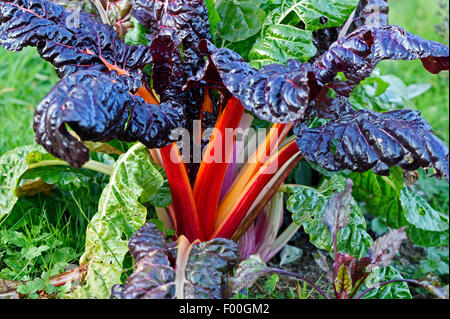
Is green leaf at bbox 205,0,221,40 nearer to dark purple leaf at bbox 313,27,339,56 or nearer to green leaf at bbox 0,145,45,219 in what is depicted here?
dark purple leaf at bbox 313,27,339,56

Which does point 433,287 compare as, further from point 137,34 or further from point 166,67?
point 137,34

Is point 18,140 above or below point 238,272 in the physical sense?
above

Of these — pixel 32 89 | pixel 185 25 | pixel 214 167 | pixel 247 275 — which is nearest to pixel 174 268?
pixel 247 275

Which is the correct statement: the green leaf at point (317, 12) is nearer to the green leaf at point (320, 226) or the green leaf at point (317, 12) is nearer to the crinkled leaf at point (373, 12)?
the crinkled leaf at point (373, 12)

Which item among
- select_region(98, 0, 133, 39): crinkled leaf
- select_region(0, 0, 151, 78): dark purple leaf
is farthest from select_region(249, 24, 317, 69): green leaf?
select_region(98, 0, 133, 39): crinkled leaf

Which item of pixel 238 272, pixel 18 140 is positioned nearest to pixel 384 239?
pixel 238 272

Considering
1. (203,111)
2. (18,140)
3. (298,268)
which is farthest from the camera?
(18,140)

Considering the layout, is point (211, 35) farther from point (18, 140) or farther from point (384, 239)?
point (18, 140)
